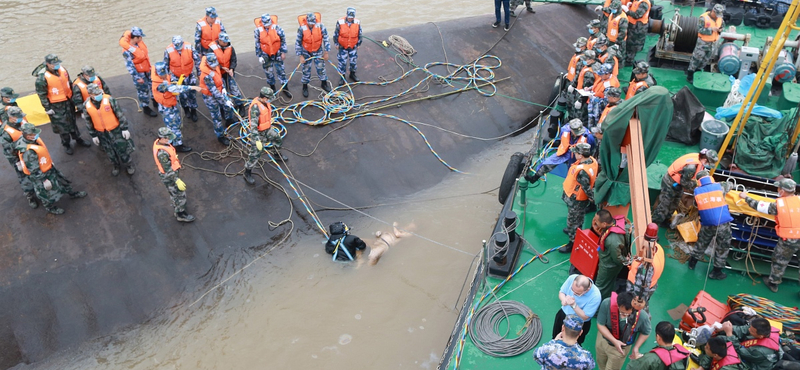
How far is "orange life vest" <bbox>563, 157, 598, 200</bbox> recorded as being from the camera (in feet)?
24.4

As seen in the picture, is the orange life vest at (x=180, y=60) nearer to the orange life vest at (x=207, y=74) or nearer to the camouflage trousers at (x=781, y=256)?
the orange life vest at (x=207, y=74)

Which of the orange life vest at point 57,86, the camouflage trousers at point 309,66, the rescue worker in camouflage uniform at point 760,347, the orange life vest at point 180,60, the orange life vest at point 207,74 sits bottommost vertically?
the rescue worker in camouflage uniform at point 760,347

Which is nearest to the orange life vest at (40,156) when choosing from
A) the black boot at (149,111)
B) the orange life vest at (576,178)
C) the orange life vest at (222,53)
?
the black boot at (149,111)

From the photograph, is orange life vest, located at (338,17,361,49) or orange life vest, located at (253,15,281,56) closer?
orange life vest, located at (253,15,281,56)

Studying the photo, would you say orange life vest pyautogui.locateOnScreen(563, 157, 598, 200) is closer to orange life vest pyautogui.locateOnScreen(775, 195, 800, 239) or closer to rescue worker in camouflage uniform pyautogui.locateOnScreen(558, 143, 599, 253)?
rescue worker in camouflage uniform pyautogui.locateOnScreen(558, 143, 599, 253)

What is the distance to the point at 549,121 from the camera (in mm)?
10938

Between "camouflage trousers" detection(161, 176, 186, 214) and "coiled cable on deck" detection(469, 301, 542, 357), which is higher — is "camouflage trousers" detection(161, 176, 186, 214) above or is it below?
above

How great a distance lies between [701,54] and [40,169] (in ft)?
39.3

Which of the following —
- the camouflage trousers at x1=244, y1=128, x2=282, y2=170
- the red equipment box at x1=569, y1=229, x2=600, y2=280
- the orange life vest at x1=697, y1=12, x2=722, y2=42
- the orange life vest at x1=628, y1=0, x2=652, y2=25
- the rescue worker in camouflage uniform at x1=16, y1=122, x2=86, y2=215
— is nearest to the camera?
the red equipment box at x1=569, y1=229, x2=600, y2=280

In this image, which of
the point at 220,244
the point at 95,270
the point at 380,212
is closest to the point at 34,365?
the point at 95,270

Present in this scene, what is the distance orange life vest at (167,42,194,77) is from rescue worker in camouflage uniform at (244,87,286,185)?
1.67m

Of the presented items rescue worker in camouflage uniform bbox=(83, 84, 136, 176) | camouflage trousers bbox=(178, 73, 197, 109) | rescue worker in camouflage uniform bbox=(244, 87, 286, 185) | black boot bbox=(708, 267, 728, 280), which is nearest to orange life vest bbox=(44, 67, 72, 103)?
rescue worker in camouflage uniform bbox=(83, 84, 136, 176)

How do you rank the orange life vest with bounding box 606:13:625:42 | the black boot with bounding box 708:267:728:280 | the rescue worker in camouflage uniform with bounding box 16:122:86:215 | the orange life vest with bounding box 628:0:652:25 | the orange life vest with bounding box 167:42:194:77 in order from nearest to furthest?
the black boot with bounding box 708:267:728:280
the rescue worker in camouflage uniform with bounding box 16:122:86:215
the orange life vest with bounding box 167:42:194:77
the orange life vest with bounding box 606:13:625:42
the orange life vest with bounding box 628:0:652:25

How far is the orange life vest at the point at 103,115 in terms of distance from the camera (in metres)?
9.12
